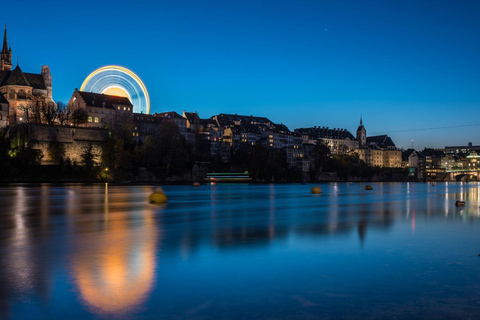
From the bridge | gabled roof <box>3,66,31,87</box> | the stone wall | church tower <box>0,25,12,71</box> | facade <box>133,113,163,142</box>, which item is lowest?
the bridge

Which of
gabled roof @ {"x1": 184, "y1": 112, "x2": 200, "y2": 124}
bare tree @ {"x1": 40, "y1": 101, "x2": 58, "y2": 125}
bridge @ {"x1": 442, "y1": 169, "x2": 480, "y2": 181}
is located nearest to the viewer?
bare tree @ {"x1": 40, "y1": 101, "x2": 58, "y2": 125}

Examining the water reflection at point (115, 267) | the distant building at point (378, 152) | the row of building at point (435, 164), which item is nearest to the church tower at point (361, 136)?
the distant building at point (378, 152)

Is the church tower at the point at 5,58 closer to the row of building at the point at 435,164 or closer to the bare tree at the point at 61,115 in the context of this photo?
the bare tree at the point at 61,115

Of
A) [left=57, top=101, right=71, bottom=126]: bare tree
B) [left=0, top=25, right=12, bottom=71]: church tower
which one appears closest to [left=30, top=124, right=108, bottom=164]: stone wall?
[left=57, top=101, right=71, bottom=126]: bare tree

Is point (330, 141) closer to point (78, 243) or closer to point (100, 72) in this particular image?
point (100, 72)

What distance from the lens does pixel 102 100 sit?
86688 mm

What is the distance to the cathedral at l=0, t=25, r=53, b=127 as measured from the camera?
7194 centimetres

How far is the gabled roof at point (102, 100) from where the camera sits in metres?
84.5

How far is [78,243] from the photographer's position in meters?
10.0

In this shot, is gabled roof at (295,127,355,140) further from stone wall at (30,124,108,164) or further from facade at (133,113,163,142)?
stone wall at (30,124,108,164)

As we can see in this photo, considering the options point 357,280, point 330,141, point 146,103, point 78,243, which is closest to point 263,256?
point 357,280

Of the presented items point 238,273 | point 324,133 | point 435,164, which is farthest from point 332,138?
point 238,273

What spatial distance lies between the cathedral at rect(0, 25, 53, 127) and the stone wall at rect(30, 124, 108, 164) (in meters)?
8.77

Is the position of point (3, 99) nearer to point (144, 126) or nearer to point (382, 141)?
point (144, 126)
